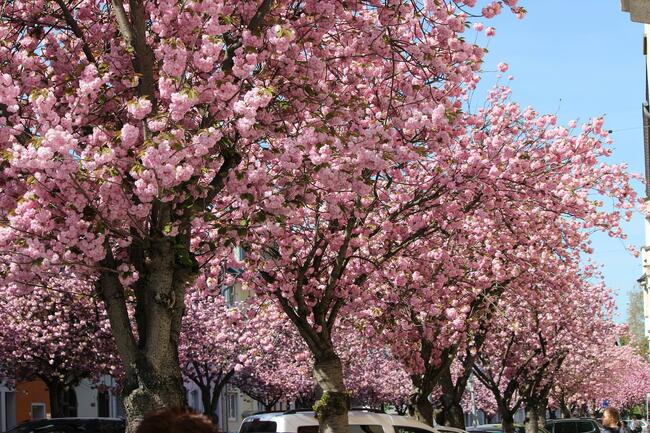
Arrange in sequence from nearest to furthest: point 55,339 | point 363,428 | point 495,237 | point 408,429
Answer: point 408,429
point 363,428
point 495,237
point 55,339

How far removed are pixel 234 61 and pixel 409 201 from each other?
666cm

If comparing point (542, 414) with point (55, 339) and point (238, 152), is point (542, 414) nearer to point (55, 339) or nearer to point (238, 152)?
point (55, 339)

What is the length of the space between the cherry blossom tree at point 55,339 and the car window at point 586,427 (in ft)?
50.5

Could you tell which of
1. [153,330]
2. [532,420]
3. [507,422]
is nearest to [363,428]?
[153,330]

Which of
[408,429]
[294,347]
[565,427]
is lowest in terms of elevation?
[565,427]

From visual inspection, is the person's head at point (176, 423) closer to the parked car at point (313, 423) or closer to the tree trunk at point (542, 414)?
the parked car at point (313, 423)

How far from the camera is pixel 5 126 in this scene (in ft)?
34.2

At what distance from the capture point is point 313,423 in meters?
15.8

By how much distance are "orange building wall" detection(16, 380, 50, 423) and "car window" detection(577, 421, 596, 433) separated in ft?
58.5

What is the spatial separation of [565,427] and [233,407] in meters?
26.5

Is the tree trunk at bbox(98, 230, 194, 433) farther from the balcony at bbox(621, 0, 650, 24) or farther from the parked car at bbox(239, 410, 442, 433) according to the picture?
the balcony at bbox(621, 0, 650, 24)

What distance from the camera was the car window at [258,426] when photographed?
1499cm

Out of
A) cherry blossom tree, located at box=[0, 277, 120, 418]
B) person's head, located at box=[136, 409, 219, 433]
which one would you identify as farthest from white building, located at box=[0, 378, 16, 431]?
person's head, located at box=[136, 409, 219, 433]

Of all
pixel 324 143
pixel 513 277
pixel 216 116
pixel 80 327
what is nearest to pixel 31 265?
pixel 216 116
